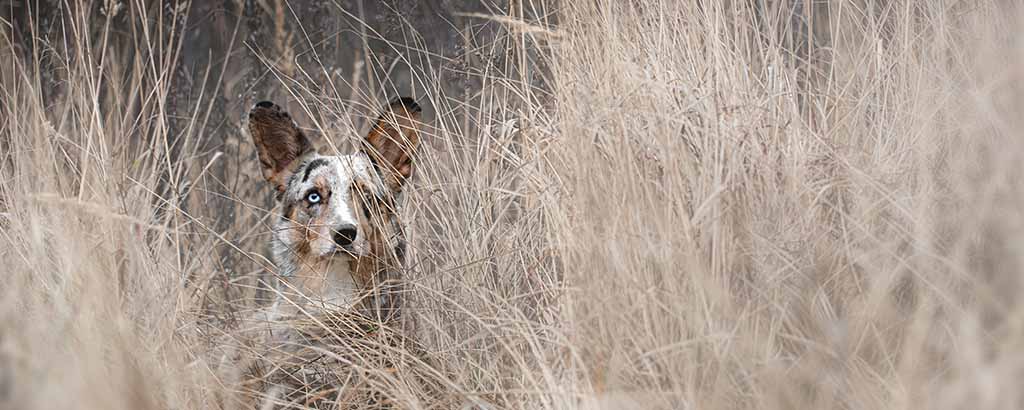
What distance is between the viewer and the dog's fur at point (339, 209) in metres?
3.52

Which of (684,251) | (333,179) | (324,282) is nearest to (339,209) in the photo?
(333,179)

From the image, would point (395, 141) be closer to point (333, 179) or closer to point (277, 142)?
point (333, 179)

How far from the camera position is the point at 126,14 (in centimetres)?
511

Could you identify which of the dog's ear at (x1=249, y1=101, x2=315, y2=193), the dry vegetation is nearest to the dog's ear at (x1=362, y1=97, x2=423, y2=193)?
the dry vegetation

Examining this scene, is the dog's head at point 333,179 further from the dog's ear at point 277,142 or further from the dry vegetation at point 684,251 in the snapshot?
the dry vegetation at point 684,251

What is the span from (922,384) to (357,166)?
2.22m

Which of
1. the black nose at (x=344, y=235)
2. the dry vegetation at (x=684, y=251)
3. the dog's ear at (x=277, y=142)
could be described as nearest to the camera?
the dry vegetation at (x=684, y=251)

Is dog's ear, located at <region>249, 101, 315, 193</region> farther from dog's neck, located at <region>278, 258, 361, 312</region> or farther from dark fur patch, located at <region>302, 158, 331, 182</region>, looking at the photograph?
dog's neck, located at <region>278, 258, 361, 312</region>

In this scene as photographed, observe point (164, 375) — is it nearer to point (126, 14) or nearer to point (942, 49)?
point (942, 49)

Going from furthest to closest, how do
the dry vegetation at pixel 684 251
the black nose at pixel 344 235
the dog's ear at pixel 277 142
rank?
1. the dog's ear at pixel 277 142
2. the black nose at pixel 344 235
3. the dry vegetation at pixel 684 251

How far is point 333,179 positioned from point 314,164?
0.53 feet

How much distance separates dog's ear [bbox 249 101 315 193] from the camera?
3.75 m

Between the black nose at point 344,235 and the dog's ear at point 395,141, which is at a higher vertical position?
the dog's ear at point 395,141

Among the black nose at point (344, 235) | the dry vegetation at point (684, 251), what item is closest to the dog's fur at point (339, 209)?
the black nose at point (344, 235)
